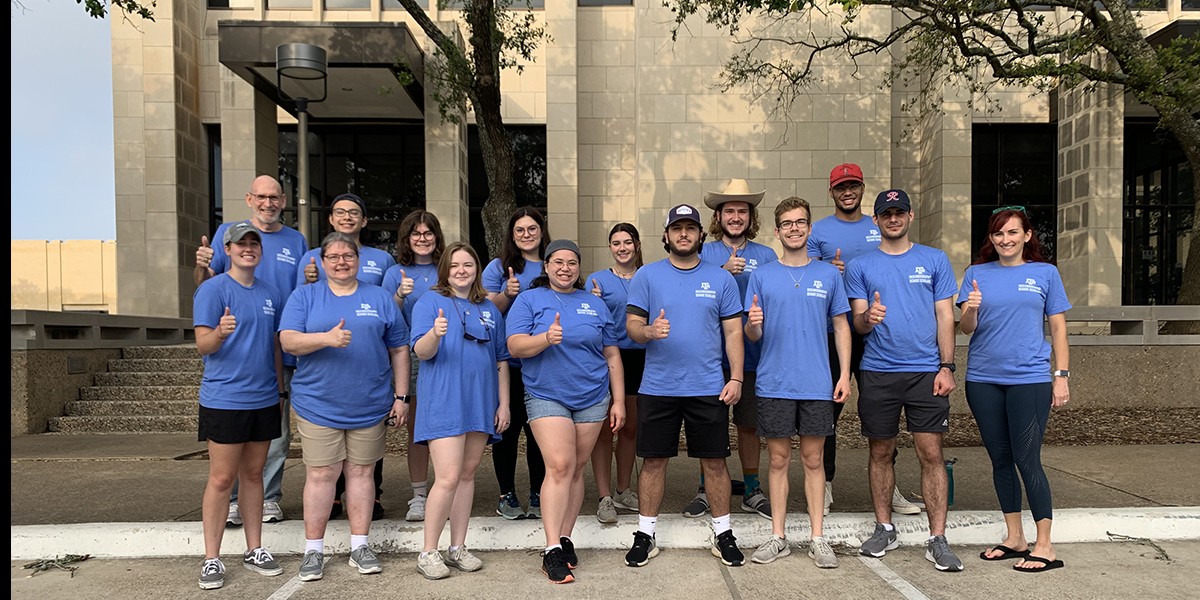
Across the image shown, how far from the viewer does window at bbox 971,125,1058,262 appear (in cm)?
1692

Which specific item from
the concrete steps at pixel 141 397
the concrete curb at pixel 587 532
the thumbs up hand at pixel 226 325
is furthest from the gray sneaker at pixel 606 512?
the concrete steps at pixel 141 397

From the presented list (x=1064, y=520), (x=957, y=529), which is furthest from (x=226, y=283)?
(x=1064, y=520)

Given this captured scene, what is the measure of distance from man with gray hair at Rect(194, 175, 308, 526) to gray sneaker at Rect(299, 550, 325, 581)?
894 mm

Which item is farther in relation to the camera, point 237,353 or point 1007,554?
point 1007,554

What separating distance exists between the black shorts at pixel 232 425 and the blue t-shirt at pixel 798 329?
9.62 ft

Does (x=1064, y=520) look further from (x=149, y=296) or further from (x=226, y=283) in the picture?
(x=149, y=296)

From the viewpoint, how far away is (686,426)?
449cm

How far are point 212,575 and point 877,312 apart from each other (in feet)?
13.4

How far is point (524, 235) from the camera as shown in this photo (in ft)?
16.6

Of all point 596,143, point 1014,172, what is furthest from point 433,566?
point 1014,172

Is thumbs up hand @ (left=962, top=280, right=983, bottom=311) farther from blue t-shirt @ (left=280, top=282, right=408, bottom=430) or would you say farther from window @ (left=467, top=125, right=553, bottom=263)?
window @ (left=467, top=125, right=553, bottom=263)

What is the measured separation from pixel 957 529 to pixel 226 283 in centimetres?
475

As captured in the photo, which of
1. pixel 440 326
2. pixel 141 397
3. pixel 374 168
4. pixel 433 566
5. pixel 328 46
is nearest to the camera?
pixel 440 326

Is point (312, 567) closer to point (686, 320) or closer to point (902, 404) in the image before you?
point (686, 320)
